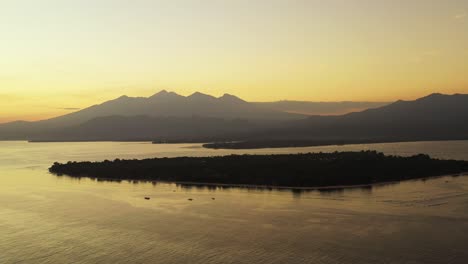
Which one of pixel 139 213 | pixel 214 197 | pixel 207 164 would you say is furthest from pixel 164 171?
pixel 139 213

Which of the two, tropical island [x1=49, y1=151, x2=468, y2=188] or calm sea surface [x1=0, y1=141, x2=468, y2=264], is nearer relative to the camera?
calm sea surface [x1=0, y1=141, x2=468, y2=264]

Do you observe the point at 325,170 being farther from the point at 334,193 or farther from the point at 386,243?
the point at 386,243

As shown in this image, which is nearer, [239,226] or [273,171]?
[239,226]

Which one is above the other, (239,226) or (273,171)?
(273,171)

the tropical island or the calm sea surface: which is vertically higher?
the tropical island
